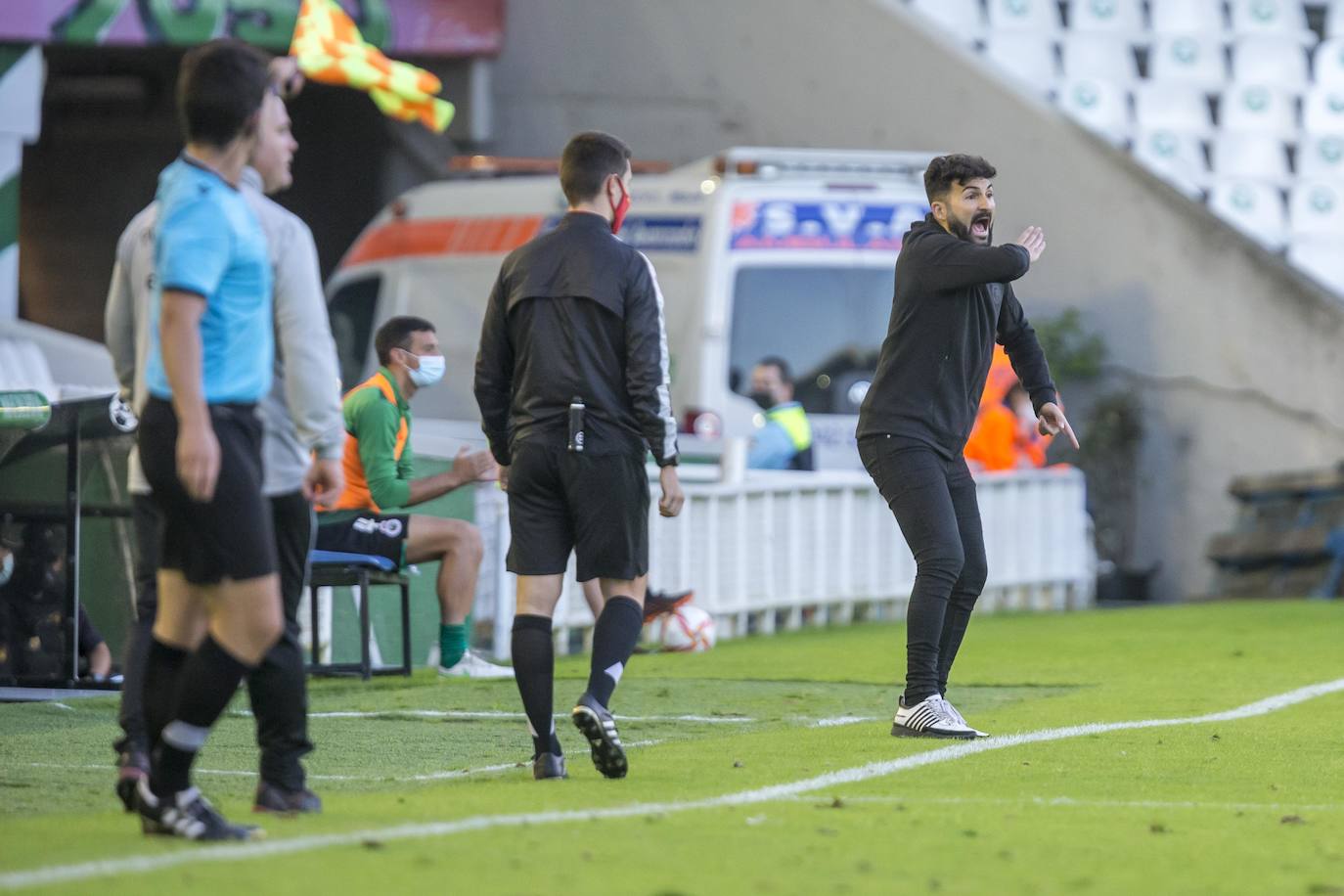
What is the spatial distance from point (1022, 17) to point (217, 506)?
18267 mm

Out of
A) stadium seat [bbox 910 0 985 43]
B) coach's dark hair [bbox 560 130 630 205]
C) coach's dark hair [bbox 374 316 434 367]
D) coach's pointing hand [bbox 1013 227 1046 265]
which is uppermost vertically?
stadium seat [bbox 910 0 985 43]

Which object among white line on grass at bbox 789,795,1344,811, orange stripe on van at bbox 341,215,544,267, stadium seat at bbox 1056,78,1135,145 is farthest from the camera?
stadium seat at bbox 1056,78,1135,145

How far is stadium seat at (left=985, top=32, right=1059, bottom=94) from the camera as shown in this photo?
2219 cm

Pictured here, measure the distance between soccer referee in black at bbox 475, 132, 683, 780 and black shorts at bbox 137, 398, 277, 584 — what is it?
1521mm

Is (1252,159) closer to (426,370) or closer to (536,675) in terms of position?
(426,370)

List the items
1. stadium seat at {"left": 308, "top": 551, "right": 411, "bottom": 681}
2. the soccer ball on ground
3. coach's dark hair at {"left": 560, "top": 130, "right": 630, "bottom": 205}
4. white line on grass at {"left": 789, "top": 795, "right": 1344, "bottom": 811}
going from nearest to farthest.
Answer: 1. white line on grass at {"left": 789, "top": 795, "right": 1344, "bottom": 811}
2. coach's dark hair at {"left": 560, "top": 130, "right": 630, "bottom": 205}
3. stadium seat at {"left": 308, "top": 551, "right": 411, "bottom": 681}
4. the soccer ball on ground

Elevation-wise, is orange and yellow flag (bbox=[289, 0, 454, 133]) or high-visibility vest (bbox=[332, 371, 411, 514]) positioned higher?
orange and yellow flag (bbox=[289, 0, 454, 133])

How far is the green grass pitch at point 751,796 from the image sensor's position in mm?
4879

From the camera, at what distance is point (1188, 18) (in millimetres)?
22391

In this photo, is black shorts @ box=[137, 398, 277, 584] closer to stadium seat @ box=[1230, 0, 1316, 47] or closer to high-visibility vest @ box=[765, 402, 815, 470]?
high-visibility vest @ box=[765, 402, 815, 470]

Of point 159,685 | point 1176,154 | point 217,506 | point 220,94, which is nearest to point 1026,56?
point 1176,154

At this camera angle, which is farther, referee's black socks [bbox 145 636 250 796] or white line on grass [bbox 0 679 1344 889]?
referee's black socks [bbox 145 636 250 796]

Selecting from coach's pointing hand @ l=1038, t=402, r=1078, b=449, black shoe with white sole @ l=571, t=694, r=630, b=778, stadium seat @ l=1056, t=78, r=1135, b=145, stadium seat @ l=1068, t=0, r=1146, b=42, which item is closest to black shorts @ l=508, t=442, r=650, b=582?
black shoe with white sole @ l=571, t=694, r=630, b=778

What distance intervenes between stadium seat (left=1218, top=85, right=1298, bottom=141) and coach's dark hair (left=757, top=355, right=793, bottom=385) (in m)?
8.15
